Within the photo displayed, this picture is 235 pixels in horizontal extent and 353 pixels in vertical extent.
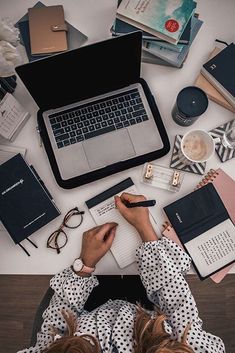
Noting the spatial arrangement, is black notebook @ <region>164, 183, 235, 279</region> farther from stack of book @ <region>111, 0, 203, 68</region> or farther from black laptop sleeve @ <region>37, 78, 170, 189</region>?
stack of book @ <region>111, 0, 203, 68</region>

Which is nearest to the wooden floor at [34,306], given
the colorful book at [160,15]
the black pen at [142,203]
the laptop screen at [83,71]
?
the black pen at [142,203]

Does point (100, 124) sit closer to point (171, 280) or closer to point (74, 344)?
point (171, 280)

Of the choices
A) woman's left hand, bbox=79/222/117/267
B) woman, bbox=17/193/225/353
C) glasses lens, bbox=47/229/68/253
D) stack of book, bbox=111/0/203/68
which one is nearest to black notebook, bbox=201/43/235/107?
stack of book, bbox=111/0/203/68

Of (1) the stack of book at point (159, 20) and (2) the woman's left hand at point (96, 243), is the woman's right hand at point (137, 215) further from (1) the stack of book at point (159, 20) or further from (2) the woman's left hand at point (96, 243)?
(1) the stack of book at point (159, 20)

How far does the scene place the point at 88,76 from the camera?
3.38 feet

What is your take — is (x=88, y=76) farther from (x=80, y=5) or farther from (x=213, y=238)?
(x=213, y=238)

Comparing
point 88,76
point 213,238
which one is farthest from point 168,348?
point 88,76

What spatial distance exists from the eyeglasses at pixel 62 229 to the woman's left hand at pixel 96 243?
53mm

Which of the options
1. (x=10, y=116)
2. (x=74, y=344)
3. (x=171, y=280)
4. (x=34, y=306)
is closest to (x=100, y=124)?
(x=10, y=116)

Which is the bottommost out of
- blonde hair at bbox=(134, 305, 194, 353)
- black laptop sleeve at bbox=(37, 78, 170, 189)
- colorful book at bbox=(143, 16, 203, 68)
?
blonde hair at bbox=(134, 305, 194, 353)

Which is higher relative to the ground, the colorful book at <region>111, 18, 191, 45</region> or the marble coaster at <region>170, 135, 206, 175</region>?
the colorful book at <region>111, 18, 191, 45</region>

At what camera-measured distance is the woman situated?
983mm

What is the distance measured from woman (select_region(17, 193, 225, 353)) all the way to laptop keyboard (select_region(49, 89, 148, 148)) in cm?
22

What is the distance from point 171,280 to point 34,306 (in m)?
0.92
